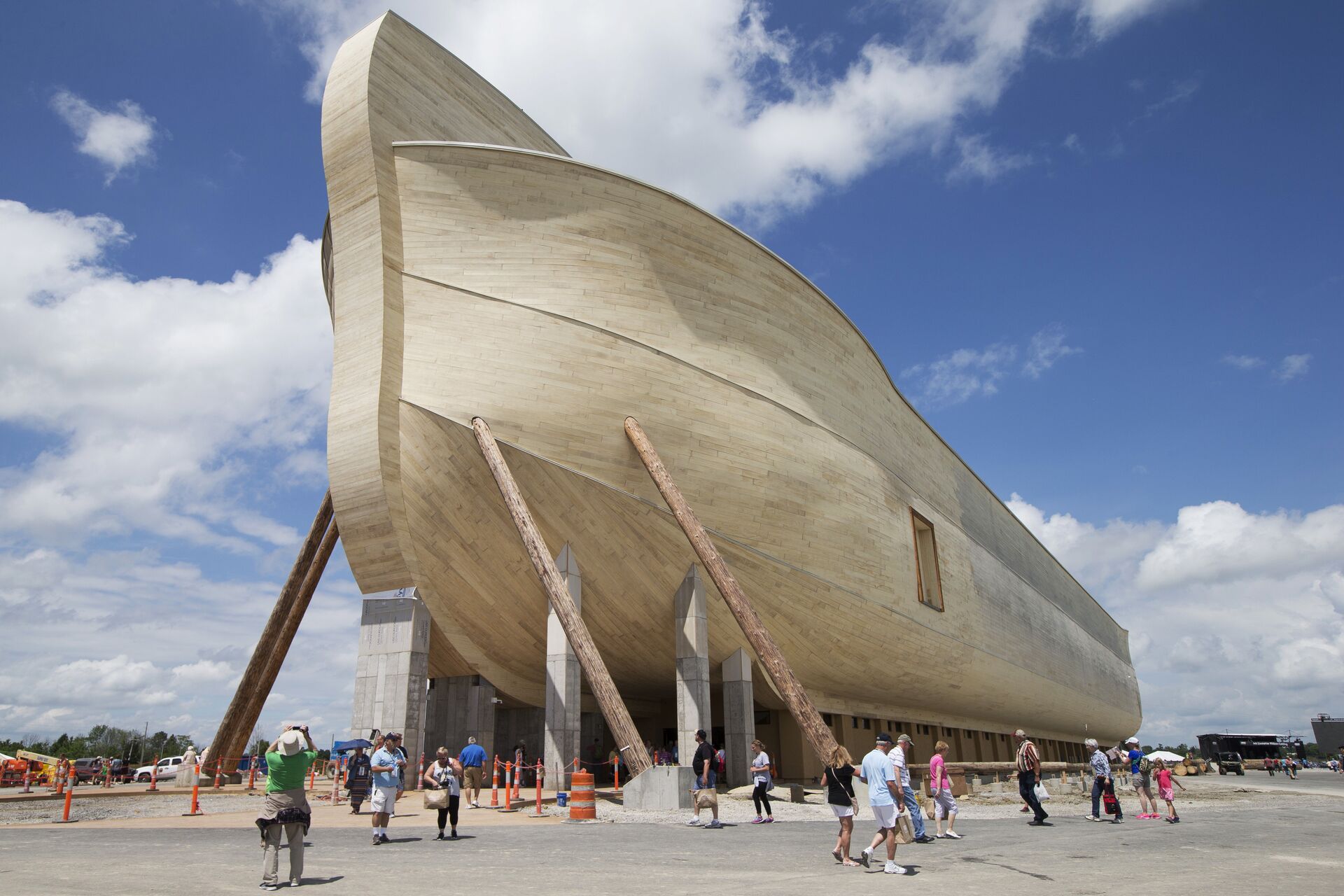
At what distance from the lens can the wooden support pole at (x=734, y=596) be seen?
49.1ft

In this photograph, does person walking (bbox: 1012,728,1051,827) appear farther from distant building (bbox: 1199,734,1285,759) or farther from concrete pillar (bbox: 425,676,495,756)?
distant building (bbox: 1199,734,1285,759)

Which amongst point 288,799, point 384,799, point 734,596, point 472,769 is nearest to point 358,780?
point 472,769

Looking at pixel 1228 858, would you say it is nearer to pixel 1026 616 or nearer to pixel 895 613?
pixel 895 613

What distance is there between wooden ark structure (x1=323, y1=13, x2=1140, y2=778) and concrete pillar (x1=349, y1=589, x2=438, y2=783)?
469 millimetres

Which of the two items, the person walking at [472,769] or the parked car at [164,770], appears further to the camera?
the parked car at [164,770]

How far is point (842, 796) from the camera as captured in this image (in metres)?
7.96

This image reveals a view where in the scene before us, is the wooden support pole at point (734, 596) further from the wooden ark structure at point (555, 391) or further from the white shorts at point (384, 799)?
the white shorts at point (384, 799)

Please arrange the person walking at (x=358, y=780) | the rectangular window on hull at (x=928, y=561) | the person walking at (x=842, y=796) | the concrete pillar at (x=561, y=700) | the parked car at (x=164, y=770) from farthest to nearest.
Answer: the parked car at (x=164, y=770), the rectangular window on hull at (x=928, y=561), the concrete pillar at (x=561, y=700), the person walking at (x=358, y=780), the person walking at (x=842, y=796)

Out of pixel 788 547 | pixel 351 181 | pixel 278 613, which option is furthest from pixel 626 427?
pixel 278 613

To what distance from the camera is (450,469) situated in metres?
16.1

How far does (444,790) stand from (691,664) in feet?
28.2

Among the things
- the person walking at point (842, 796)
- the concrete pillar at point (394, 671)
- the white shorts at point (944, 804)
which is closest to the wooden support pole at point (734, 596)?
the white shorts at point (944, 804)

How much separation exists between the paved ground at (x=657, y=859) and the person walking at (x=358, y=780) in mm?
1325

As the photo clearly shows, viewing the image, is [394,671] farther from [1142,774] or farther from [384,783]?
[1142,774]
